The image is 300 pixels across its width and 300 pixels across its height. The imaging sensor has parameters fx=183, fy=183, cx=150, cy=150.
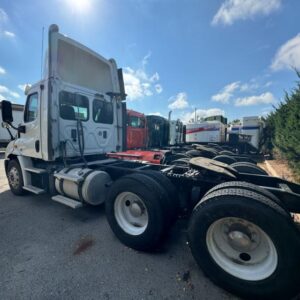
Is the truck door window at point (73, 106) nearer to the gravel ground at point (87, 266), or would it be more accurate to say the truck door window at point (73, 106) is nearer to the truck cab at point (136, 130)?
the gravel ground at point (87, 266)

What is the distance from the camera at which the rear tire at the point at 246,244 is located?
67.8 inches

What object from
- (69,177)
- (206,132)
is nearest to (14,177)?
(69,177)

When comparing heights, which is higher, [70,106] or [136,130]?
[70,106]

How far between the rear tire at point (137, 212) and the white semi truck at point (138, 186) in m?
0.01

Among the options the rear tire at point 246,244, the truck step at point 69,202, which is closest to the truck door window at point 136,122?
the truck step at point 69,202

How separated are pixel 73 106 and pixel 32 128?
1114mm

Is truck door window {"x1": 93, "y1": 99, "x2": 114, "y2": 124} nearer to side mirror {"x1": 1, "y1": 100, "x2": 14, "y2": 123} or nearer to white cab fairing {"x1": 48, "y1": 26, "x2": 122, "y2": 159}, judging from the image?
white cab fairing {"x1": 48, "y1": 26, "x2": 122, "y2": 159}

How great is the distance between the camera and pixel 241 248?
206cm

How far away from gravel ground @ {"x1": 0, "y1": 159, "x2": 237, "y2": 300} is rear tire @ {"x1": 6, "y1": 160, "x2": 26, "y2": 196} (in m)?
1.35

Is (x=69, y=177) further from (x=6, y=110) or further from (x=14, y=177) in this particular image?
(x=14, y=177)

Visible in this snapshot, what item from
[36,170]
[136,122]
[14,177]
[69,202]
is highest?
[136,122]

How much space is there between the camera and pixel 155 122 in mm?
13305

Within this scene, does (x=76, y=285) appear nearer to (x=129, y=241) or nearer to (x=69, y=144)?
(x=129, y=241)

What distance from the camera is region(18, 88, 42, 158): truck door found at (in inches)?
164
